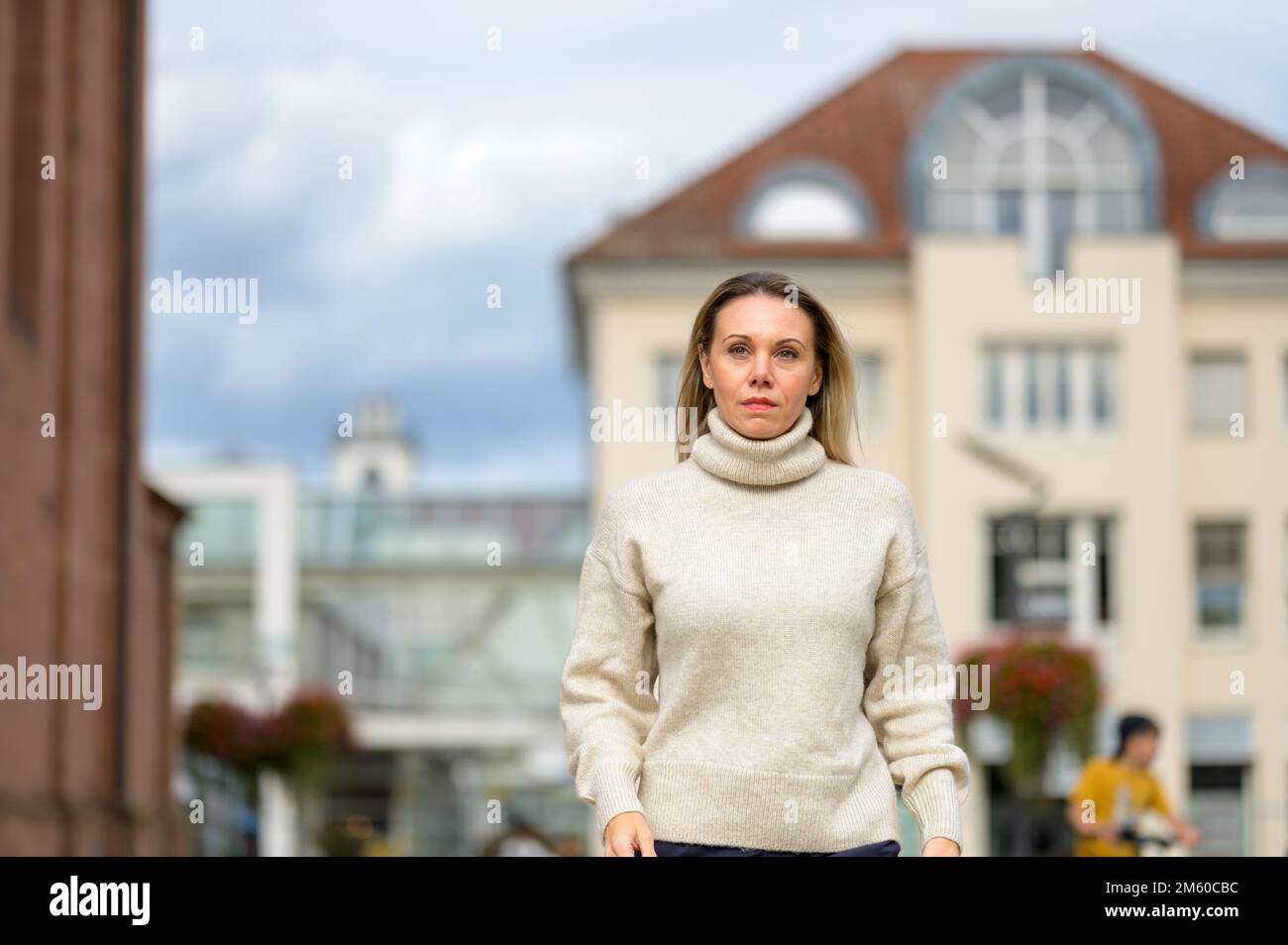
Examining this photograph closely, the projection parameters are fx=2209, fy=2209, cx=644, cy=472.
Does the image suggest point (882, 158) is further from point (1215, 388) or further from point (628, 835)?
point (628, 835)

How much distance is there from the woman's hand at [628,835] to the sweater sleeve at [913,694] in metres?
0.37

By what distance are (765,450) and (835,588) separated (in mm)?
211

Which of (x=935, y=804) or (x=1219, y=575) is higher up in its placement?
(x=1219, y=575)

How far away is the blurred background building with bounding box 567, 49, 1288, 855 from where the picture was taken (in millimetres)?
37156

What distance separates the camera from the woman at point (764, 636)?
278 centimetres

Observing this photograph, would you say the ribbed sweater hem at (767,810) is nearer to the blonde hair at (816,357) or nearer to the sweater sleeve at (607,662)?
the sweater sleeve at (607,662)

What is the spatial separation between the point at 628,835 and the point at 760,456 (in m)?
0.53

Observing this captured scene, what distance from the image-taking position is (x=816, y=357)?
9.87ft

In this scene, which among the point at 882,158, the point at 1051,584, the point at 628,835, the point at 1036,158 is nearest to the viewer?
the point at 628,835

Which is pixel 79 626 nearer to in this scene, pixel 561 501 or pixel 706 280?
pixel 706 280

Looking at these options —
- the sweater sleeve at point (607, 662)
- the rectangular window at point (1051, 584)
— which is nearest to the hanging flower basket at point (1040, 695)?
the rectangular window at point (1051, 584)

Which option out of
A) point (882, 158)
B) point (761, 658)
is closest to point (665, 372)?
point (882, 158)

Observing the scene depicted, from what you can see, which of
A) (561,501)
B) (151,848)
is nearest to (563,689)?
(151,848)
